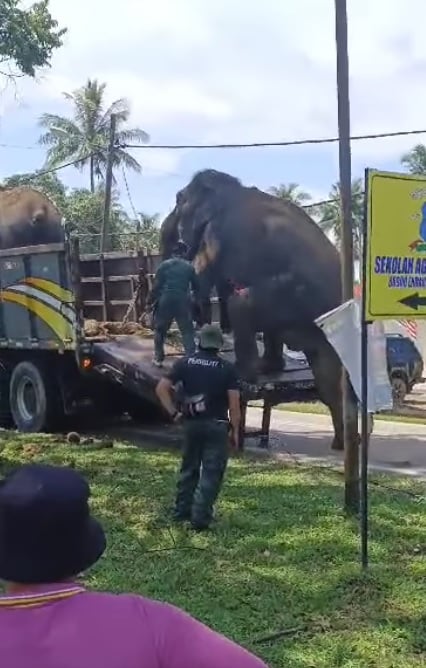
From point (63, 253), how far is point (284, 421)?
15.7 ft

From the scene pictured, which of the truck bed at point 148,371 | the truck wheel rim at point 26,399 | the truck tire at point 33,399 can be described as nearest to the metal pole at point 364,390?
the truck bed at point 148,371

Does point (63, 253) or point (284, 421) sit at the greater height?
point (63, 253)

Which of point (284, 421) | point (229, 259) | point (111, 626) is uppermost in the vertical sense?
point (229, 259)

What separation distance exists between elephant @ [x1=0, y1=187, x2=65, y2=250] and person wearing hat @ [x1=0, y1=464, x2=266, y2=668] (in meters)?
12.9

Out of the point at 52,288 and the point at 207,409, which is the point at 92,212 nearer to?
the point at 52,288

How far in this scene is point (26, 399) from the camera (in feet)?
42.5

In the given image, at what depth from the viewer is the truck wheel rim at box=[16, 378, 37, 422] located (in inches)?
503

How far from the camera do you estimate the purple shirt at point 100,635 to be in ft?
5.47

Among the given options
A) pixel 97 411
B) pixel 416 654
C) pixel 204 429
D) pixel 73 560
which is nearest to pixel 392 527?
pixel 204 429

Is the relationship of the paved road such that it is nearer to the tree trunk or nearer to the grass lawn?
the grass lawn

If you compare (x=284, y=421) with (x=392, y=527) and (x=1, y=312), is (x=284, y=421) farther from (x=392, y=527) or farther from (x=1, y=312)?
(x=392, y=527)

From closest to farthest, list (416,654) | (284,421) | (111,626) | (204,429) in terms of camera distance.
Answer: (111,626) → (416,654) → (204,429) → (284,421)

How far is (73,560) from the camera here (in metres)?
1.79

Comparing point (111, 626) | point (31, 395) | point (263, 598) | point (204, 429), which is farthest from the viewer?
point (31, 395)
